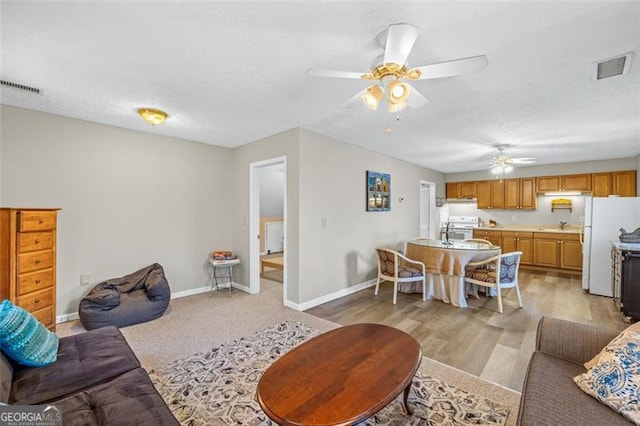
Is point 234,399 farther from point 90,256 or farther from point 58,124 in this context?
point 58,124

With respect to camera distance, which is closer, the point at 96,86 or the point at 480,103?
the point at 96,86

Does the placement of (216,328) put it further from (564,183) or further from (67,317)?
(564,183)

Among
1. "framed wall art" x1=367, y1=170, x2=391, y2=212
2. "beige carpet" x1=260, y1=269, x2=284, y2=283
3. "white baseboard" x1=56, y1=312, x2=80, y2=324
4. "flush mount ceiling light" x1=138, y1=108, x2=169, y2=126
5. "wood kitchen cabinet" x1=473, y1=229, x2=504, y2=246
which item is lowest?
"beige carpet" x1=260, y1=269, x2=284, y2=283

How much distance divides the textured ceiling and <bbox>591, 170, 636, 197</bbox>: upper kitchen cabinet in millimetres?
2395

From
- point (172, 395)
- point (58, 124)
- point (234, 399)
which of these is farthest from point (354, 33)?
Answer: point (58, 124)

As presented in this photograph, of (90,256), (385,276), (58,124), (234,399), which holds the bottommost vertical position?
(234,399)

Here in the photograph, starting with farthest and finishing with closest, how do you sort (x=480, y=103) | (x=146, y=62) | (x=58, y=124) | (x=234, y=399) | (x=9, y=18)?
(x=58, y=124), (x=480, y=103), (x=146, y=62), (x=234, y=399), (x=9, y=18)

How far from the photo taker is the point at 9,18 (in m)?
1.59

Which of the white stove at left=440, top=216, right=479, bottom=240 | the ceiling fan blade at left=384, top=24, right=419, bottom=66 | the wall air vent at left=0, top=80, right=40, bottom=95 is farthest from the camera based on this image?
the white stove at left=440, top=216, right=479, bottom=240

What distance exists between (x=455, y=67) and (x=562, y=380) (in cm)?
179

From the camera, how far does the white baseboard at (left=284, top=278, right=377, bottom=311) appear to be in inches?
145

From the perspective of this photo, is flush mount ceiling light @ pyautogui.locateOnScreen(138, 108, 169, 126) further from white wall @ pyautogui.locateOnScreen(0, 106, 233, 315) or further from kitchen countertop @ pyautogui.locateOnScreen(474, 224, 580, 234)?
kitchen countertop @ pyautogui.locateOnScreen(474, 224, 580, 234)

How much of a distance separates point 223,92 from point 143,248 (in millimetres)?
2563

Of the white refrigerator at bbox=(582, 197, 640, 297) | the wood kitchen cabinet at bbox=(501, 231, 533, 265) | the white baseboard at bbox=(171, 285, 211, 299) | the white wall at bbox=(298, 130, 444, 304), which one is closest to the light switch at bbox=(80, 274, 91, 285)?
the white baseboard at bbox=(171, 285, 211, 299)
